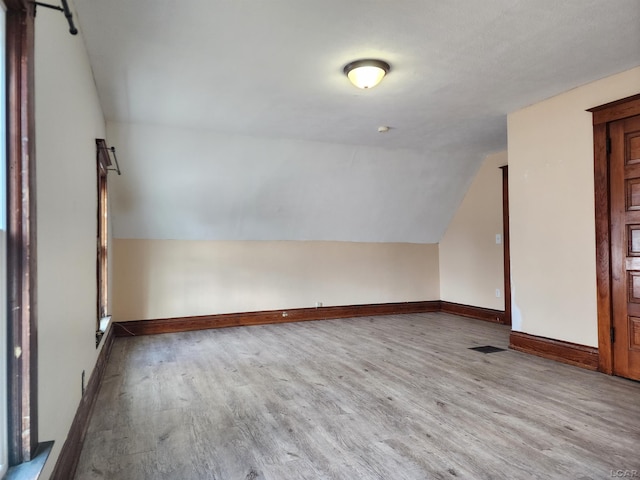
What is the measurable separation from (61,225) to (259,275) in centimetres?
411

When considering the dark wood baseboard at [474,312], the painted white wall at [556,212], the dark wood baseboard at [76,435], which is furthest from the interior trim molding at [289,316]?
the dark wood baseboard at [76,435]

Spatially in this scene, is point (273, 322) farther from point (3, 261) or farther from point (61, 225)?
point (3, 261)

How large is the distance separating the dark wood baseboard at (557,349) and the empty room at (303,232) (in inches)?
0.9

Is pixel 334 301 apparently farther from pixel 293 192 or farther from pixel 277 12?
pixel 277 12

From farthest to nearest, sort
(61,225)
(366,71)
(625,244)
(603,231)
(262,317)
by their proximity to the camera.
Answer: (262,317) → (603,231) → (625,244) → (366,71) → (61,225)

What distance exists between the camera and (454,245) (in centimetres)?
668

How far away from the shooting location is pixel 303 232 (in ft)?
20.1

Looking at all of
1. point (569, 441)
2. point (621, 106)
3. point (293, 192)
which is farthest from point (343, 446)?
point (293, 192)

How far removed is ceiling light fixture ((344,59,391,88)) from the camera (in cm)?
290

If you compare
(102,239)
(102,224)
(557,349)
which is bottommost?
(557,349)

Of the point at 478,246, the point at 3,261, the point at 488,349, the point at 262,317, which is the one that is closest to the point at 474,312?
the point at 478,246

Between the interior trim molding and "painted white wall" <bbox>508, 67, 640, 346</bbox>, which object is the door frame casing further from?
the interior trim molding

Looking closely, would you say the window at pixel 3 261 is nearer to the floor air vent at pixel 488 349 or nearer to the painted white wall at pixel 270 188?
the painted white wall at pixel 270 188

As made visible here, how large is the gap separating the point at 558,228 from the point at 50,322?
389cm
